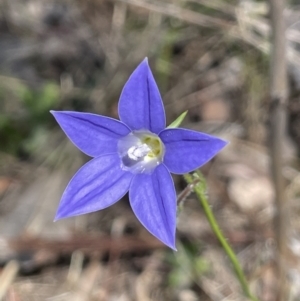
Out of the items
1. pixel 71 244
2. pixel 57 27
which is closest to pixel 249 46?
pixel 57 27

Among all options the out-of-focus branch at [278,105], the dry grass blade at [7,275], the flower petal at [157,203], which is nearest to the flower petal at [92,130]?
the flower petal at [157,203]

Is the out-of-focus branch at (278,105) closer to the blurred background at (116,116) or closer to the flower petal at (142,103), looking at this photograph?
the blurred background at (116,116)

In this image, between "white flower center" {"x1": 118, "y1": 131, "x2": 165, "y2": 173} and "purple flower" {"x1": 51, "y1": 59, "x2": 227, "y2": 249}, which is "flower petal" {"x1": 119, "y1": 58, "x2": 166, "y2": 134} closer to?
"purple flower" {"x1": 51, "y1": 59, "x2": 227, "y2": 249}

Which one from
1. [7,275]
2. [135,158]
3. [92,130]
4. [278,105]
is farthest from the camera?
[7,275]

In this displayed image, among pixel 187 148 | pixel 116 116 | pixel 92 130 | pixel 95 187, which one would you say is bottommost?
pixel 116 116

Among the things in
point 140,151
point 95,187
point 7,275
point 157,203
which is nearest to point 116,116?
point 7,275

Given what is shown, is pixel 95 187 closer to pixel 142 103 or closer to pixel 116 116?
pixel 142 103

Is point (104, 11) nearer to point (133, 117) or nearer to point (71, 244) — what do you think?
point (71, 244)
